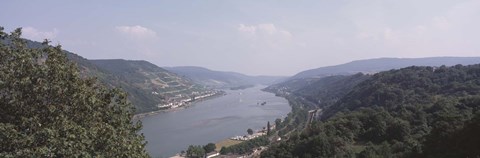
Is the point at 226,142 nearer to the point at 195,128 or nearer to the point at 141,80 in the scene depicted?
the point at 195,128

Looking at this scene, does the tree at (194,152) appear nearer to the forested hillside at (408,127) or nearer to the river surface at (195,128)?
the river surface at (195,128)

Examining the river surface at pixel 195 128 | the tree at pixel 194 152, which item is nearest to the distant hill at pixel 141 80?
the river surface at pixel 195 128

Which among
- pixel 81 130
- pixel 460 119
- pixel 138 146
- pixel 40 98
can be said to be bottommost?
pixel 460 119

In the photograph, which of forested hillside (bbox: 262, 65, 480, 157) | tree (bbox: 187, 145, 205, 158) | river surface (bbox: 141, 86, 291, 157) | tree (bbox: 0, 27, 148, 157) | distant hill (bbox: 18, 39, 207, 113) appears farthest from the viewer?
distant hill (bbox: 18, 39, 207, 113)

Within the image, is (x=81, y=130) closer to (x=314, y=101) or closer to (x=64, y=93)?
(x=64, y=93)

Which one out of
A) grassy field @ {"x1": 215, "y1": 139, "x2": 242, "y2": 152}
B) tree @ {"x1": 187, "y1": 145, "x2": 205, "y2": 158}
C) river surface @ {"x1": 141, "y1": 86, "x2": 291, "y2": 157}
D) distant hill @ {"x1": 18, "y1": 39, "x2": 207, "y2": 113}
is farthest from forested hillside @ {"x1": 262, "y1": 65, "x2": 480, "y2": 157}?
distant hill @ {"x1": 18, "y1": 39, "x2": 207, "y2": 113}

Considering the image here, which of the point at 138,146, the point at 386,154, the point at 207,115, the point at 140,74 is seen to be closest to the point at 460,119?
the point at 386,154

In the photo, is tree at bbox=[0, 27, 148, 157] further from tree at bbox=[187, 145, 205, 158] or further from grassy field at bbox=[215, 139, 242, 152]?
grassy field at bbox=[215, 139, 242, 152]
